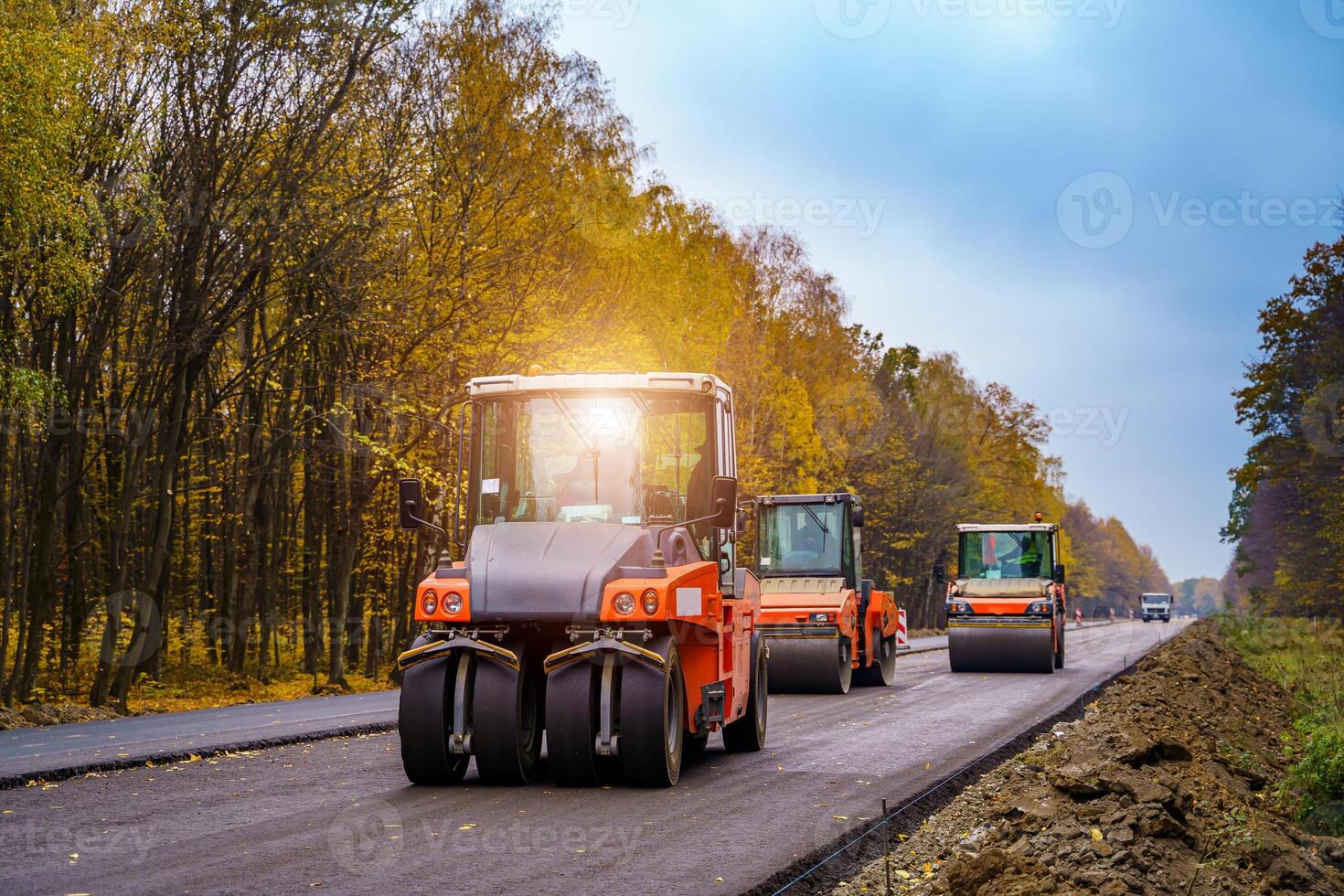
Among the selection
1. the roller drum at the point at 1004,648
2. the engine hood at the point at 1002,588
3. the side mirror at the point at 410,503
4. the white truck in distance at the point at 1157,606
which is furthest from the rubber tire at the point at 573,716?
the white truck in distance at the point at 1157,606

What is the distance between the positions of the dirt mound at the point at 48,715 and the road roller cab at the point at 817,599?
10.2m

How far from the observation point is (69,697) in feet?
84.2

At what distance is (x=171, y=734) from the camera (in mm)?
15922

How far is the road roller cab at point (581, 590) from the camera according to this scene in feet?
34.9

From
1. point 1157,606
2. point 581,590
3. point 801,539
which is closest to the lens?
point 581,590

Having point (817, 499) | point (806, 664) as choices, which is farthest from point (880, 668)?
point (817, 499)

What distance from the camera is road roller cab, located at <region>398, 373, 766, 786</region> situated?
34.9ft

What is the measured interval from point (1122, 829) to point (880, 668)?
1795cm

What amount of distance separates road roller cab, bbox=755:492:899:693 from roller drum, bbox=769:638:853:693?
0.01m

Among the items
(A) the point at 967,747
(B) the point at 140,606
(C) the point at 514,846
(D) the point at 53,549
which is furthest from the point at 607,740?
(D) the point at 53,549

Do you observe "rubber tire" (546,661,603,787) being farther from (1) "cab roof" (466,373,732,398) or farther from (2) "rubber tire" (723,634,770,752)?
(2) "rubber tire" (723,634,770,752)

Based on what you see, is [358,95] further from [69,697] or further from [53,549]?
[69,697]

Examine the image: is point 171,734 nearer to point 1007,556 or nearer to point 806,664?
point 806,664

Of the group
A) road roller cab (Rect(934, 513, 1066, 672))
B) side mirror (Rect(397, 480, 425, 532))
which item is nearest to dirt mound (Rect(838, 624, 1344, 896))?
side mirror (Rect(397, 480, 425, 532))
